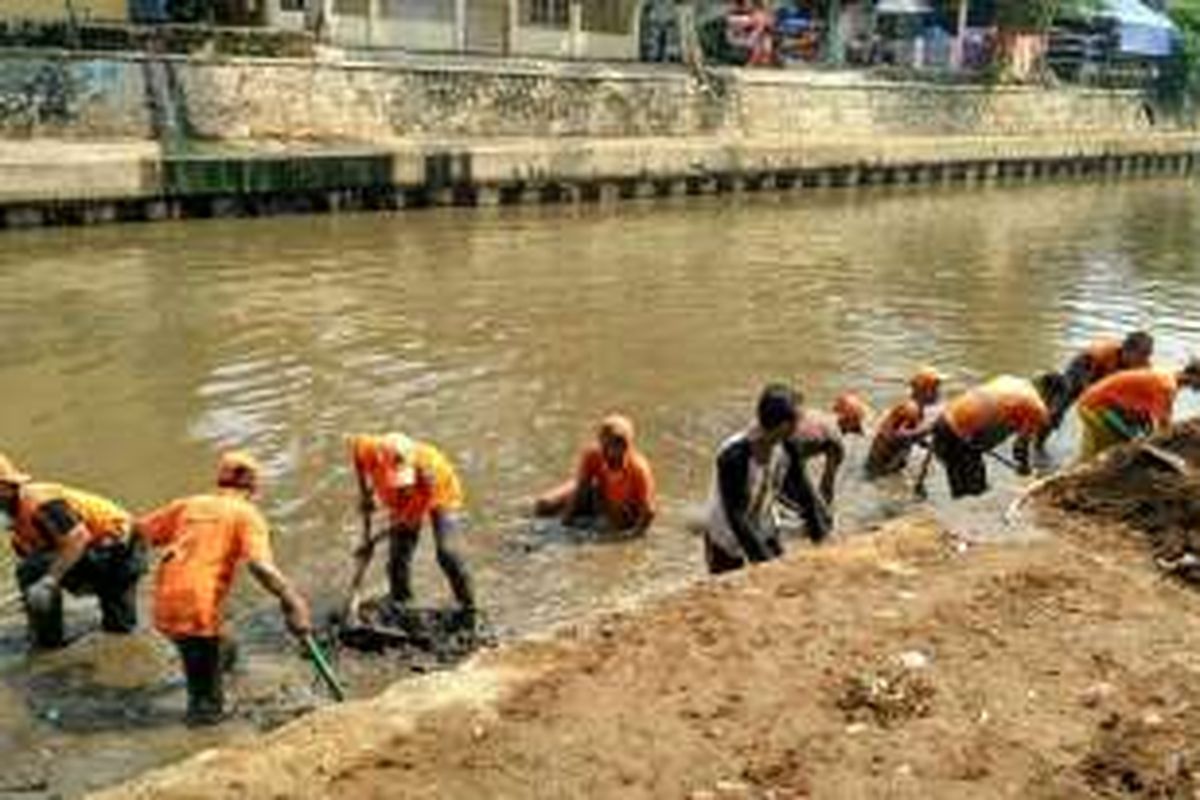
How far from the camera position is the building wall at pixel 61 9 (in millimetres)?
32375

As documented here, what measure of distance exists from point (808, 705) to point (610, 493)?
5.04m

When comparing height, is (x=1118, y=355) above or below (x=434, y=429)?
above

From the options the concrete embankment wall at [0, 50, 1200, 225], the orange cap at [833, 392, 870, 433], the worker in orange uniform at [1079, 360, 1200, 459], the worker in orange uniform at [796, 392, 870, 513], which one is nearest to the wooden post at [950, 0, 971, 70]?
the concrete embankment wall at [0, 50, 1200, 225]

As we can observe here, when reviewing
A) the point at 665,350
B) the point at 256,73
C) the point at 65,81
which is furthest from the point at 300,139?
the point at 665,350

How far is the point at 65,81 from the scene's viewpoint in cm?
2809

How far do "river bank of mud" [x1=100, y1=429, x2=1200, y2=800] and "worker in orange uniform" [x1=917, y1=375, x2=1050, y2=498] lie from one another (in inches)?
120

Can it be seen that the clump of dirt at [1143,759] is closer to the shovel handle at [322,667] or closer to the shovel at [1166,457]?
the shovel at [1166,457]

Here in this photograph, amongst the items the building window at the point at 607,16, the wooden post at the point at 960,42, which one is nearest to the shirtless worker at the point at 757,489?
the building window at the point at 607,16

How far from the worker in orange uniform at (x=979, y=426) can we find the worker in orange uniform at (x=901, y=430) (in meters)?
1.09

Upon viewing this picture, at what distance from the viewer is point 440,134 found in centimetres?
3344

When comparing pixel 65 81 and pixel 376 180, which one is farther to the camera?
pixel 376 180

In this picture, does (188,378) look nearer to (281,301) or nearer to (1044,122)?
(281,301)

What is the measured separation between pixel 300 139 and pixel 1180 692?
995 inches

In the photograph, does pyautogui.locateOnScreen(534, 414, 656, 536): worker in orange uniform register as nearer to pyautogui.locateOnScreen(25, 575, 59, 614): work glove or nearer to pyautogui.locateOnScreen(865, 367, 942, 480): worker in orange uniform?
pyautogui.locateOnScreen(865, 367, 942, 480): worker in orange uniform
